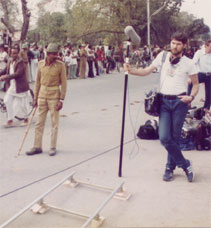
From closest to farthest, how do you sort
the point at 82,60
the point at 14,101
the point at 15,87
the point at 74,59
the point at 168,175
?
1. the point at 168,175
2. the point at 15,87
3. the point at 14,101
4. the point at 74,59
5. the point at 82,60

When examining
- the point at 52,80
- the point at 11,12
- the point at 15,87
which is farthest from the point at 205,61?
the point at 11,12

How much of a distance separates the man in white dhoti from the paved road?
18.7 inches

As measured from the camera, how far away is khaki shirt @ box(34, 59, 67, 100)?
6086 mm

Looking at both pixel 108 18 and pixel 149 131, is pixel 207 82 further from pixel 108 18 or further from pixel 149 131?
pixel 108 18

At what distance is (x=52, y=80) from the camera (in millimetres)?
6102

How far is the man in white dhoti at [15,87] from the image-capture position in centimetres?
791

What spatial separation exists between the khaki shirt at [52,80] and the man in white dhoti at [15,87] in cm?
192

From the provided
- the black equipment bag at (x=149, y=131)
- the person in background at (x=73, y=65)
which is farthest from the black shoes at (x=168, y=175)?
the person in background at (x=73, y=65)

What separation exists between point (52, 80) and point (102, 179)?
204 cm

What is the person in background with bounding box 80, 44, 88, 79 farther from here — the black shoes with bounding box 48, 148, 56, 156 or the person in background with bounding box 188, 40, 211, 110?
the black shoes with bounding box 48, 148, 56, 156

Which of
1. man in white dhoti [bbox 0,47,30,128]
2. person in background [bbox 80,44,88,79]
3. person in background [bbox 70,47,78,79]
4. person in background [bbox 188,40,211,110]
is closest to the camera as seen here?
man in white dhoti [bbox 0,47,30,128]

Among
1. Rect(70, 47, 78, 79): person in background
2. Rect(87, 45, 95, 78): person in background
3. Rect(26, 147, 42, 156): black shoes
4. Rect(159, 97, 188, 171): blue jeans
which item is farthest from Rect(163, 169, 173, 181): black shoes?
Rect(87, 45, 95, 78): person in background

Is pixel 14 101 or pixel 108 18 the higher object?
pixel 108 18

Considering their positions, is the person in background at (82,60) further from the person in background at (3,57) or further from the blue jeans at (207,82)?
the blue jeans at (207,82)
